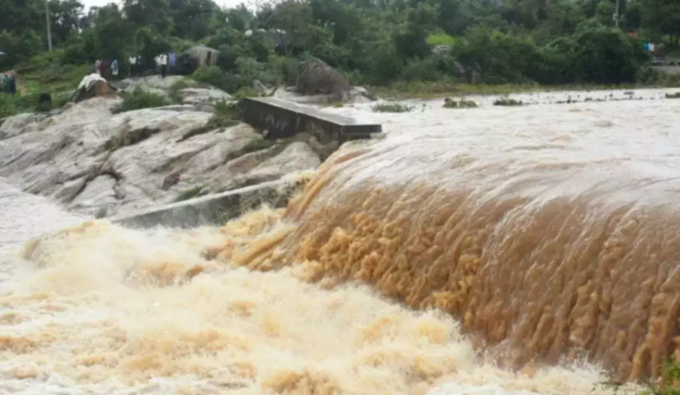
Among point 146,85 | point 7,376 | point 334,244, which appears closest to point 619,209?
point 334,244

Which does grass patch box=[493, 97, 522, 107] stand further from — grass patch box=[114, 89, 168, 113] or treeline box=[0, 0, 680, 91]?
treeline box=[0, 0, 680, 91]

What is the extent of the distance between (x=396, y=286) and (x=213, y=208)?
150 inches

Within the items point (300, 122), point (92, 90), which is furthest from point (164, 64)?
point (300, 122)

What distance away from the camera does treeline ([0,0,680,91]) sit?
25594 millimetres

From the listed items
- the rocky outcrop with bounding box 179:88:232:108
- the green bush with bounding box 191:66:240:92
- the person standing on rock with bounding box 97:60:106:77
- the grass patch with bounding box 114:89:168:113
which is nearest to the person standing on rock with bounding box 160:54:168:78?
the person standing on rock with bounding box 97:60:106:77

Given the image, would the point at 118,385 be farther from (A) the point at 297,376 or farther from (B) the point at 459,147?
(B) the point at 459,147

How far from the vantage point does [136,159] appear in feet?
45.8

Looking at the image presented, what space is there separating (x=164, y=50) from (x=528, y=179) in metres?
22.6

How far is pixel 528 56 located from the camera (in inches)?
1056

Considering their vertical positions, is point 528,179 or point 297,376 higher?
point 528,179

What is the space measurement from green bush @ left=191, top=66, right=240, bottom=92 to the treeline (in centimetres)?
3

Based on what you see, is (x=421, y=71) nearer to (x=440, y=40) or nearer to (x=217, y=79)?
(x=217, y=79)

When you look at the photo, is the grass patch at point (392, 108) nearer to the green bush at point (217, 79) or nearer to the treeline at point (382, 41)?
the treeline at point (382, 41)

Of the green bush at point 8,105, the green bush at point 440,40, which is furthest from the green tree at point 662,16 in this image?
the green bush at point 8,105
